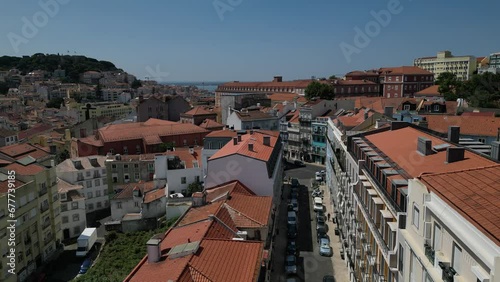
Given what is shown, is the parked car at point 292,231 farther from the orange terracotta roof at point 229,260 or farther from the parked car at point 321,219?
the orange terracotta roof at point 229,260

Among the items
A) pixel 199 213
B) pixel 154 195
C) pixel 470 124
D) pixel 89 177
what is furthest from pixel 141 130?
pixel 470 124

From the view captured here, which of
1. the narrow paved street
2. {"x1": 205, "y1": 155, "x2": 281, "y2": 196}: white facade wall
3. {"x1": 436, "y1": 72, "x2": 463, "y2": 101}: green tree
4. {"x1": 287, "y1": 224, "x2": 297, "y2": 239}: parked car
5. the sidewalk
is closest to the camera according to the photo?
the sidewalk

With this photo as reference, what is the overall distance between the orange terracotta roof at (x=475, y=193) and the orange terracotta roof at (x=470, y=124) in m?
33.3

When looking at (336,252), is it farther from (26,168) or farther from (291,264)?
(26,168)

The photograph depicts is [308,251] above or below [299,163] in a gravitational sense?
below

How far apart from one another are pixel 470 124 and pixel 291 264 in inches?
1140

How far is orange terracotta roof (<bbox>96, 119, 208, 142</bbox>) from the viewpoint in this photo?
65.4 m

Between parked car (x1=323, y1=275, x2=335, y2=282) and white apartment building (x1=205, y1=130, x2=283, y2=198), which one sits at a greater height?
white apartment building (x1=205, y1=130, x2=283, y2=198)

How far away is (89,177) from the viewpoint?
53250 mm

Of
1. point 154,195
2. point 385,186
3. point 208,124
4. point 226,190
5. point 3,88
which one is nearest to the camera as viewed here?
point 385,186

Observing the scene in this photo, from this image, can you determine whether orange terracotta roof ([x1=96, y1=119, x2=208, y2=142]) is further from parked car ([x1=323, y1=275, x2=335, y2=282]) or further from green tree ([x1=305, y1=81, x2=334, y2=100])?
parked car ([x1=323, y1=275, x2=335, y2=282])

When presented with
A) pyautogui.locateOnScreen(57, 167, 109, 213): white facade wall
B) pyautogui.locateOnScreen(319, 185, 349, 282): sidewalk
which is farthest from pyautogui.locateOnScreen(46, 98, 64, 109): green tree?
pyautogui.locateOnScreen(319, 185, 349, 282): sidewalk

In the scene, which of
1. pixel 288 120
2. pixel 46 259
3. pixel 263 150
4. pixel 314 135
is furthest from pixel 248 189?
pixel 288 120

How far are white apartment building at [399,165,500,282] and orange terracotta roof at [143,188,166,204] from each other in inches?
1283
